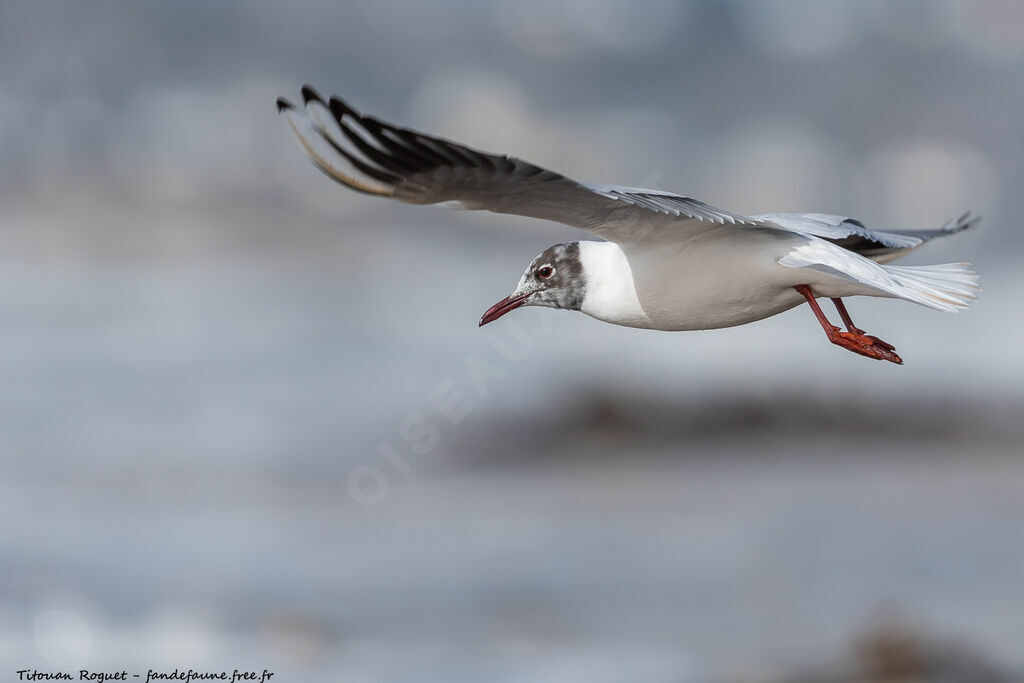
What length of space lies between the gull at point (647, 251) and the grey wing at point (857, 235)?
0.04 ft

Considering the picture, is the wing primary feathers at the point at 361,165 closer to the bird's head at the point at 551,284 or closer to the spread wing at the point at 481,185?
the spread wing at the point at 481,185

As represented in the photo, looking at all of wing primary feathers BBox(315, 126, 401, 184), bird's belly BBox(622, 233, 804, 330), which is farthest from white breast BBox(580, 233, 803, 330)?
wing primary feathers BBox(315, 126, 401, 184)

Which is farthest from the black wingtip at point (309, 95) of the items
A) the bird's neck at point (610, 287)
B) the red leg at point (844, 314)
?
the red leg at point (844, 314)

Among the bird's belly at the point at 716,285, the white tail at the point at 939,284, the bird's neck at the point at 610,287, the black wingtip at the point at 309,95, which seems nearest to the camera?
the black wingtip at the point at 309,95

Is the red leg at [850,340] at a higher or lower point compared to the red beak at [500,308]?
lower

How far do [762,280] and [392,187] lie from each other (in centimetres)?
111

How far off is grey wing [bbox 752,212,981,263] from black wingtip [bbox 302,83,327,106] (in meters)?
1.59

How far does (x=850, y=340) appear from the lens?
3.37m

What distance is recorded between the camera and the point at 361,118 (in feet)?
8.60

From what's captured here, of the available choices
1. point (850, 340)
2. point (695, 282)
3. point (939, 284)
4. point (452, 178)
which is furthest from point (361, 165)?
point (939, 284)

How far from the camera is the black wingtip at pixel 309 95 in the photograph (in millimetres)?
2477

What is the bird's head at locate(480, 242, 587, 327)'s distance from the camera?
3617 millimetres

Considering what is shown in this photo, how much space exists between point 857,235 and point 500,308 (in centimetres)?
118

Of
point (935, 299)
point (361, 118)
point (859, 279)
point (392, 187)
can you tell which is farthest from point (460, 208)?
point (935, 299)
